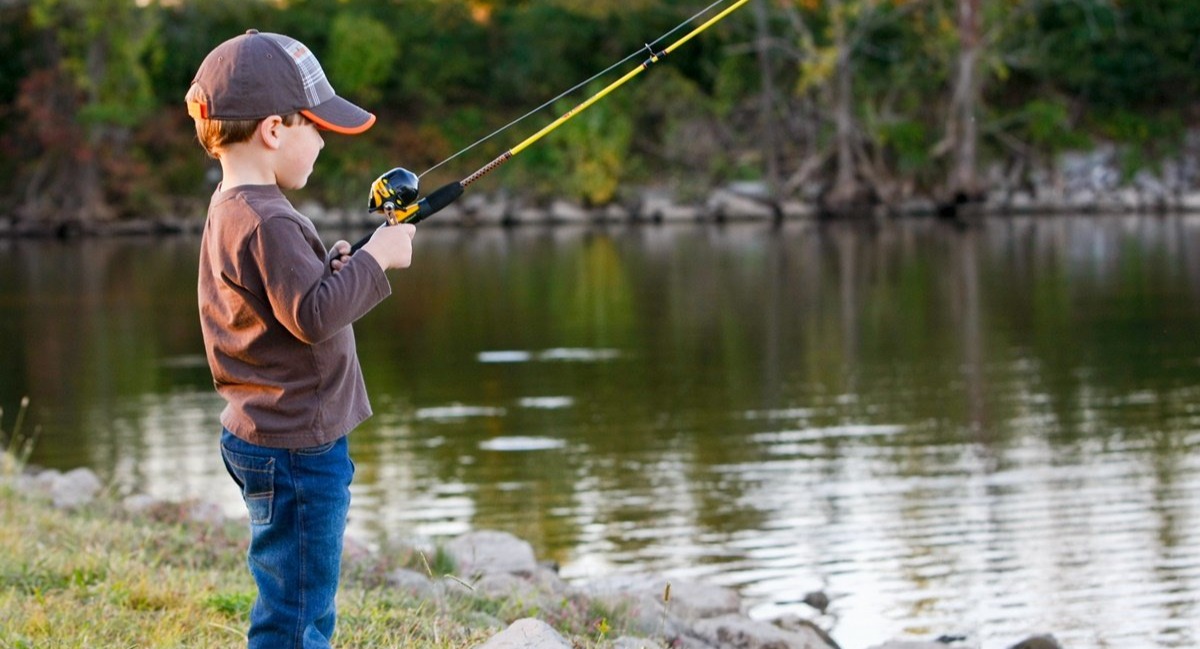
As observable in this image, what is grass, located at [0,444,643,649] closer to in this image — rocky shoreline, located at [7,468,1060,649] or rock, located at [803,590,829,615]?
rocky shoreline, located at [7,468,1060,649]

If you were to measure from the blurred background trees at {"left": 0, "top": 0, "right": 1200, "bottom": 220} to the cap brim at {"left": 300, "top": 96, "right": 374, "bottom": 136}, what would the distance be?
31688 mm

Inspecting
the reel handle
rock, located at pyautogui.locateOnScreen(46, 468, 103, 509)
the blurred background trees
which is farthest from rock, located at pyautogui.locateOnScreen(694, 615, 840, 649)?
the blurred background trees

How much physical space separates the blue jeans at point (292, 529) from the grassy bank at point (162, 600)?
25.0 inches

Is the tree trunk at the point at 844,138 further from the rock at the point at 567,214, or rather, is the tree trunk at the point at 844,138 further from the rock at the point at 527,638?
the rock at the point at 527,638

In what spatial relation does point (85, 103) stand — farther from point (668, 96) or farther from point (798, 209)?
point (798, 209)

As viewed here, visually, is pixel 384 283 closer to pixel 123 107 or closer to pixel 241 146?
pixel 241 146

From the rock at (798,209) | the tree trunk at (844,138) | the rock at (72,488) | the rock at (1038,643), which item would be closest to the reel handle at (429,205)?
the rock at (1038,643)

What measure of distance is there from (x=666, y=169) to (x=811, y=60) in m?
5.20

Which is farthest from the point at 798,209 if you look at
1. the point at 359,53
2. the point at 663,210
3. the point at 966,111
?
the point at 359,53

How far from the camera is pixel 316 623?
3586 millimetres

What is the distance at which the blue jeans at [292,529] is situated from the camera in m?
3.42

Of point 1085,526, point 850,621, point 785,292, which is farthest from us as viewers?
point 785,292

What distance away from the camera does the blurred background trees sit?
3606cm

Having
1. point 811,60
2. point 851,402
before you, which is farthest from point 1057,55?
point 851,402
